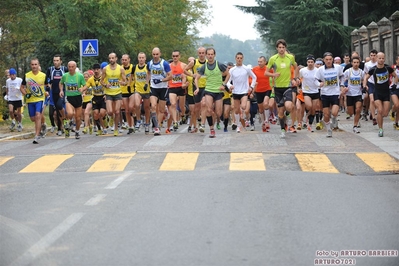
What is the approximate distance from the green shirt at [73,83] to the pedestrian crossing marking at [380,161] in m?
7.60

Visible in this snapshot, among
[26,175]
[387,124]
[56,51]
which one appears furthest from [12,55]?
[26,175]

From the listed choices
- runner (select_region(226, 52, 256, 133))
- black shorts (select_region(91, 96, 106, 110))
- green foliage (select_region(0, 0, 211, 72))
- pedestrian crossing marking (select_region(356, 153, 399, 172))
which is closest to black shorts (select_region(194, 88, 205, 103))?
runner (select_region(226, 52, 256, 133))

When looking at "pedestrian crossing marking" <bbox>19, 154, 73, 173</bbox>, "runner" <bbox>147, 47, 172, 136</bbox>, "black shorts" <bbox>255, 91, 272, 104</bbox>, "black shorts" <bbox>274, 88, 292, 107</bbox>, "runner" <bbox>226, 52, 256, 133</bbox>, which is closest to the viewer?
"pedestrian crossing marking" <bbox>19, 154, 73, 173</bbox>

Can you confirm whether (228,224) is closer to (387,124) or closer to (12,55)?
(387,124)

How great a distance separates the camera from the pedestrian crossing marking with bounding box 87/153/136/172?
579 inches

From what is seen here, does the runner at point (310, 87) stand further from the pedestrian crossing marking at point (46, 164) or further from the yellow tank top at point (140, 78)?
the pedestrian crossing marking at point (46, 164)

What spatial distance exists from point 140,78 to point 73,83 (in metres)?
1.56

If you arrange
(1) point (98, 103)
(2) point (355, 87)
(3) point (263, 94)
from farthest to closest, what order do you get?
(1) point (98, 103) < (3) point (263, 94) < (2) point (355, 87)

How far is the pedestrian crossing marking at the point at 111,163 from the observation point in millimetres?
14719

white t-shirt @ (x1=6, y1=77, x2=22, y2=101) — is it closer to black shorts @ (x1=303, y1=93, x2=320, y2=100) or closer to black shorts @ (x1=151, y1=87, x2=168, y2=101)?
black shorts @ (x1=151, y1=87, x2=168, y2=101)

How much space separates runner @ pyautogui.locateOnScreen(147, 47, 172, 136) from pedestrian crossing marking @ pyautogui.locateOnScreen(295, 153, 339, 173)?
5.49 metres

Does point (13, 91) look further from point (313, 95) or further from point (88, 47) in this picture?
point (313, 95)

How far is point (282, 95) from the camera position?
19.7 metres

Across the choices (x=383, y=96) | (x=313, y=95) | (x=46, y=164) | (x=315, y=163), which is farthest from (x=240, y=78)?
(x=46, y=164)
